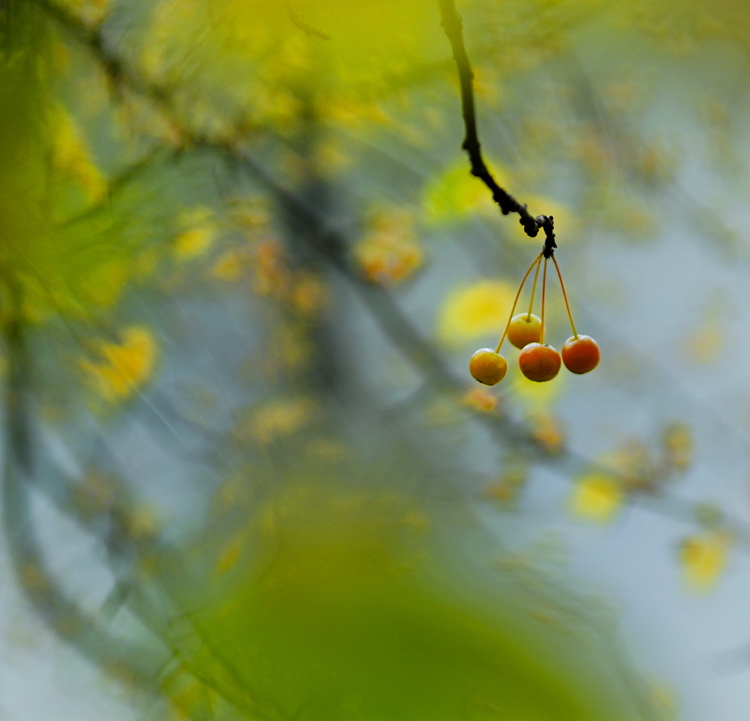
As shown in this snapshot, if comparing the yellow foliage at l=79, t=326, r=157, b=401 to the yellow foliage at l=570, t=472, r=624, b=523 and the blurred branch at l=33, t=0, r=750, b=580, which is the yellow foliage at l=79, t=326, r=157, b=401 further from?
the yellow foliage at l=570, t=472, r=624, b=523

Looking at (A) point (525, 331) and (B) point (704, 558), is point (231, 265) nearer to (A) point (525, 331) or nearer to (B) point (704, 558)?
(A) point (525, 331)

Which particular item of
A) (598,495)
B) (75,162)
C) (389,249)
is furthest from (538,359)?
(598,495)

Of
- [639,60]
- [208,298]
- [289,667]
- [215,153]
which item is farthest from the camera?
[639,60]

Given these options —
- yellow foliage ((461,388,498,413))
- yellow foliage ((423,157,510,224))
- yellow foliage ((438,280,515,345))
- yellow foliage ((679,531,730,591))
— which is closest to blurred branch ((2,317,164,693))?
yellow foliage ((423,157,510,224))

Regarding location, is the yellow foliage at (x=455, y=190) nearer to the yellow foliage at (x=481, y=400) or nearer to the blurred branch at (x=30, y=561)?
the yellow foliage at (x=481, y=400)

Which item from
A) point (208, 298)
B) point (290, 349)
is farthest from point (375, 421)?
point (208, 298)

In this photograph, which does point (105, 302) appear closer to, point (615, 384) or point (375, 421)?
point (375, 421)

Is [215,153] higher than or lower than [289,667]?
higher
